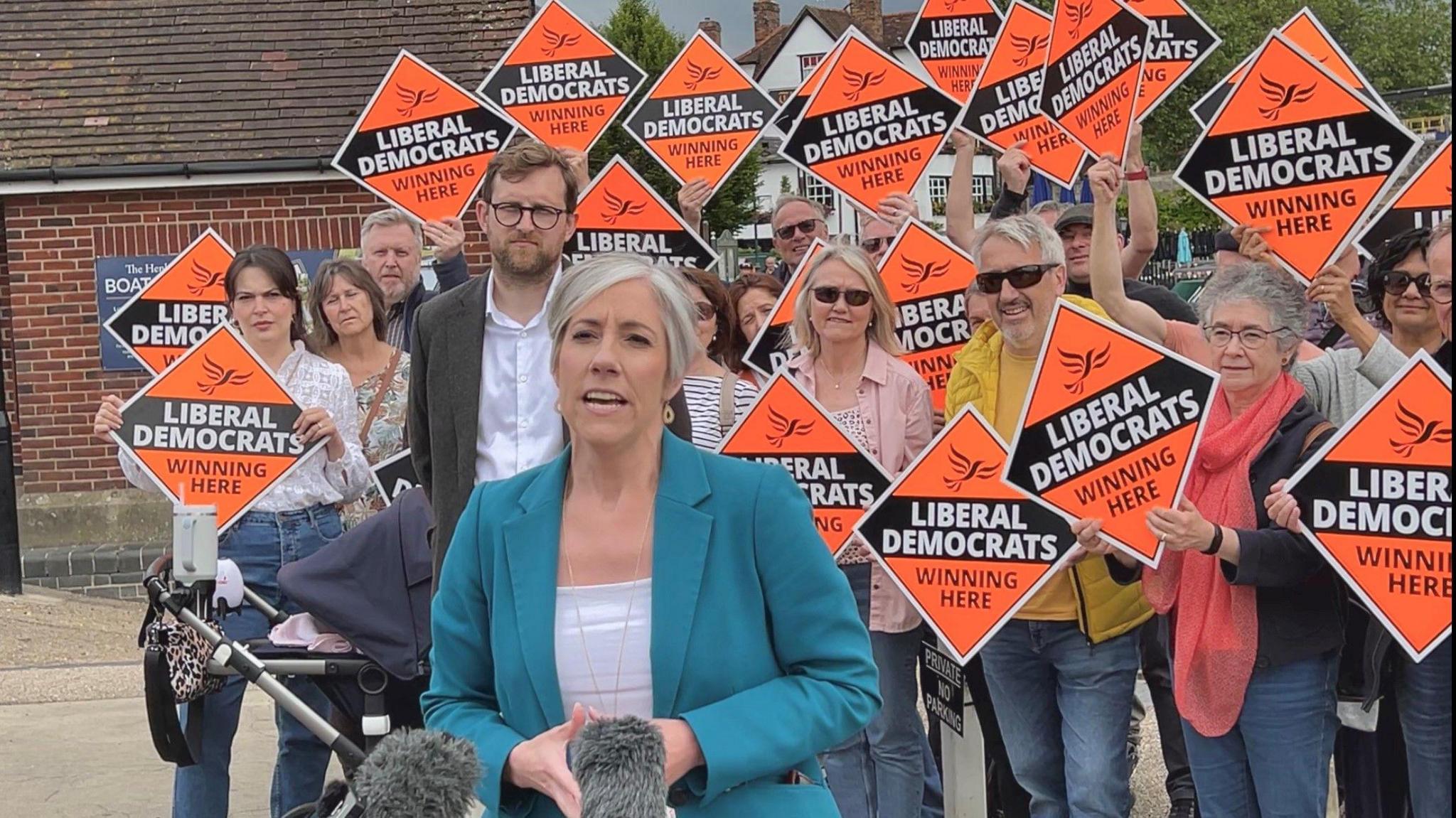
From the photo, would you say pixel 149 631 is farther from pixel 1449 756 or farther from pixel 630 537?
pixel 1449 756

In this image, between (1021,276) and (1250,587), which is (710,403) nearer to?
(1021,276)

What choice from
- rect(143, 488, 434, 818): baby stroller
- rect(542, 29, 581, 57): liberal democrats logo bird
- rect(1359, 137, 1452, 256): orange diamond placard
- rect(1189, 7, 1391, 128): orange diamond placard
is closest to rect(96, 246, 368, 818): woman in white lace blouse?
rect(143, 488, 434, 818): baby stroller

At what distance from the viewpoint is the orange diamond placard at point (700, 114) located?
7.54m

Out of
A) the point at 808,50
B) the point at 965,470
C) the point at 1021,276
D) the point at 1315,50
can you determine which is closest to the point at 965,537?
the point at 965,470

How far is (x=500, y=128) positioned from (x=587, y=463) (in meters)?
4.82

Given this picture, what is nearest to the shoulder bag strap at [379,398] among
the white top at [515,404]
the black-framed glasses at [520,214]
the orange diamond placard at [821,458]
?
the orange diamond placard at [821,458]

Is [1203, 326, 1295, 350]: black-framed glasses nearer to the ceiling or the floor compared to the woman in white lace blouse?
nearer to the ceiling

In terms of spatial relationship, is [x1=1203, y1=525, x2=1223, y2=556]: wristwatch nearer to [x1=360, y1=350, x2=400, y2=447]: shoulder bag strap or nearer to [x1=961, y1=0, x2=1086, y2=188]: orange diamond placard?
[x1=961, y1=0, x2=1086, y2=188]: orange diamond placard

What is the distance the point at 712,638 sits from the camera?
8.27ft

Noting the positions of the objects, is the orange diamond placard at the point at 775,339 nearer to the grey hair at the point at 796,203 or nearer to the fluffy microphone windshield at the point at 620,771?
the grey hair at the point at 796,203

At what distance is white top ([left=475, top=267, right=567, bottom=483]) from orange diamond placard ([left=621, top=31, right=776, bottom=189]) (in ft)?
11.0

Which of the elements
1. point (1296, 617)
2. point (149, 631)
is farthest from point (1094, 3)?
point (149, 631)

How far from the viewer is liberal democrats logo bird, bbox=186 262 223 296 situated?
6.86m

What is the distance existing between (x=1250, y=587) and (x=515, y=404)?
6.23 feet
